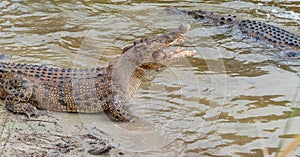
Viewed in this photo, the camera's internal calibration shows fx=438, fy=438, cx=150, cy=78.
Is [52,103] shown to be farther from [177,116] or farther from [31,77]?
[177,116]

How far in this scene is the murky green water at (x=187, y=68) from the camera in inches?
175

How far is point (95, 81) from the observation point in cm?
511

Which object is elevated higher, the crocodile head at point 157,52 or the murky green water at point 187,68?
the crocodile head at point 157,52

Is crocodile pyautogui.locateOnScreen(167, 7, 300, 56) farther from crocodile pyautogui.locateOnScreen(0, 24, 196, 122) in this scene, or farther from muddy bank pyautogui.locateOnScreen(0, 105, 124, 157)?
muddy bank pyautogui.locateOnScreen(0, 105, 124, 157)

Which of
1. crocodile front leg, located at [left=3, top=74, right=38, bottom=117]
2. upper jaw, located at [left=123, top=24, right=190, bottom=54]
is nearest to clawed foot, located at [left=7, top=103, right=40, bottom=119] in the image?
crocodile front leg, located at [left=3, top=74, right=38, bottom=117]

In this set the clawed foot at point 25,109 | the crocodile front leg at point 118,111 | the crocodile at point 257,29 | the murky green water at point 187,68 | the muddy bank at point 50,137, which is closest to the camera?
the muddy bank at point 50,137

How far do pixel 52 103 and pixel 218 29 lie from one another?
408cm

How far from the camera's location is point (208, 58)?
21.8 ft

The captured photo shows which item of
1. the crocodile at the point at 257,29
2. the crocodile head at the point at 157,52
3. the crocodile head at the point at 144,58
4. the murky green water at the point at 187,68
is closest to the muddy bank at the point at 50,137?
the murky green water at the point at 187,68

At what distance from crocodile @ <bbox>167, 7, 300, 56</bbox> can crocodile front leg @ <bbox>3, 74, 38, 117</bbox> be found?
162 inches

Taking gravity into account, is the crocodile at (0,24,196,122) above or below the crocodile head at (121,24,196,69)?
below

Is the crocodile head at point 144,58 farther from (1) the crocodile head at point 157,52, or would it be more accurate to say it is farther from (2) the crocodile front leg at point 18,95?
(2) the crocodile front leg at point 18,95

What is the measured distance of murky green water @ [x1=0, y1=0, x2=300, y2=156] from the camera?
175 inches

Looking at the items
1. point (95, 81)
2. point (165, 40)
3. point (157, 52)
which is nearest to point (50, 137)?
point (95, 81)
